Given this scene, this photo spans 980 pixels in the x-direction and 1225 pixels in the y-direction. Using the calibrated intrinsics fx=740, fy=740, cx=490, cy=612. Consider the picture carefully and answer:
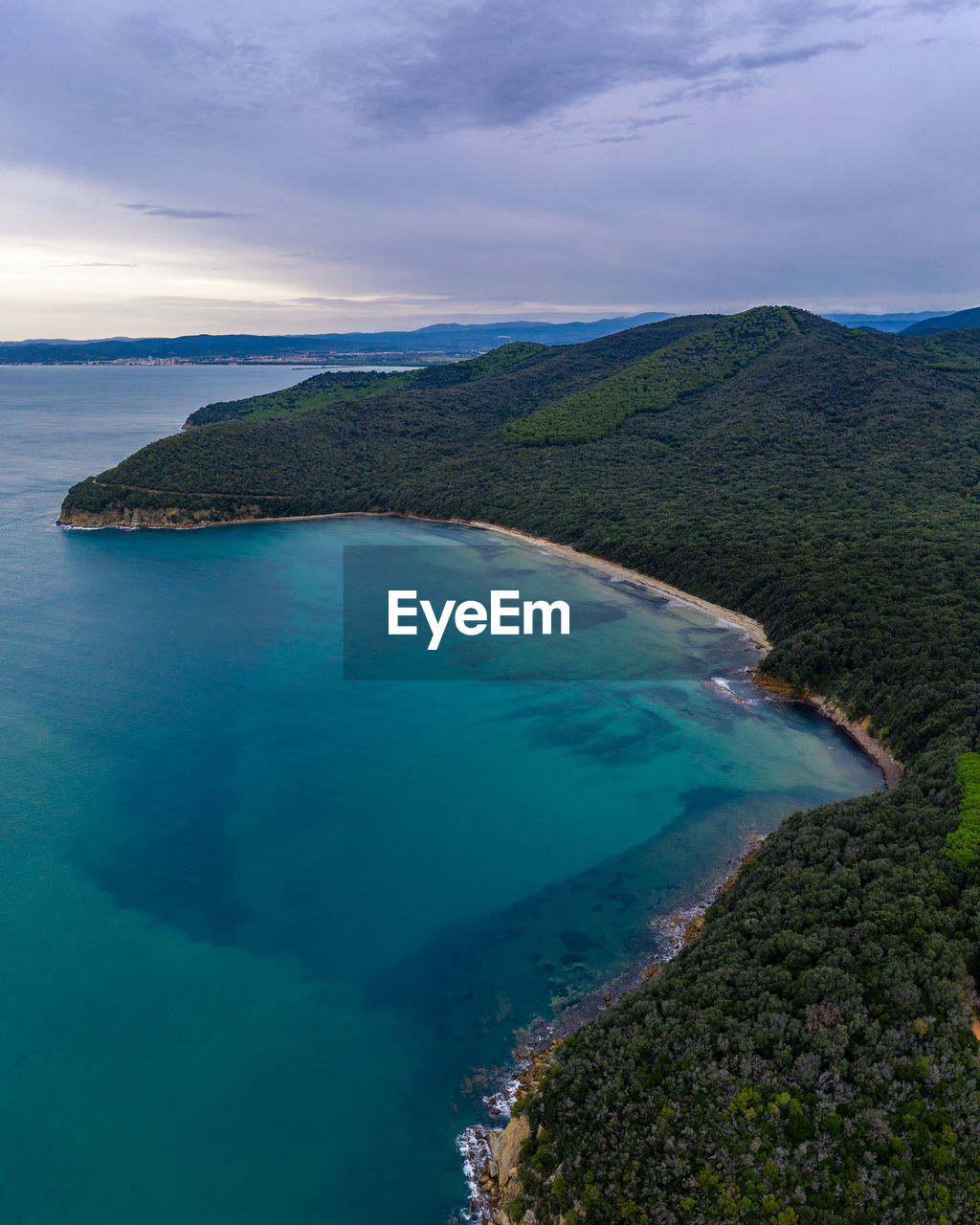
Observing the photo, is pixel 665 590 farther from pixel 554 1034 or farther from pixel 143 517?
pixel 143 517

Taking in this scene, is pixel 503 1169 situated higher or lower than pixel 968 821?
lower

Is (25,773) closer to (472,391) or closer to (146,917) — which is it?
(146,917)

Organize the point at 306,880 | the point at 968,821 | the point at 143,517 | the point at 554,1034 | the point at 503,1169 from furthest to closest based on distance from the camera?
the point at 143,517
the point at 306,880
the point at 968,821
the point at 554,1034
the point at 503,1169

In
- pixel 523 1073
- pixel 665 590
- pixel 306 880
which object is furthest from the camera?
pixel 665 590

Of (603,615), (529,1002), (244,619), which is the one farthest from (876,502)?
(529,1002)

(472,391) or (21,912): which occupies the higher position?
(472,391)

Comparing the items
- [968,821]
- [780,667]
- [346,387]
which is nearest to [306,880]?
[968,821]

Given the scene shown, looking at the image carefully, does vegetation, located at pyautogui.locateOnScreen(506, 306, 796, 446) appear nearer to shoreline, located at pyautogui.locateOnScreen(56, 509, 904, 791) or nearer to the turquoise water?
shoreline, located at pyautogui.locateOnScreen(56, 509, 904, 791)

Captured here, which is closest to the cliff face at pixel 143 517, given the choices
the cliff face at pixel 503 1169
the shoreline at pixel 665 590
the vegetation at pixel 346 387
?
the shoreline at pixel 665 590
